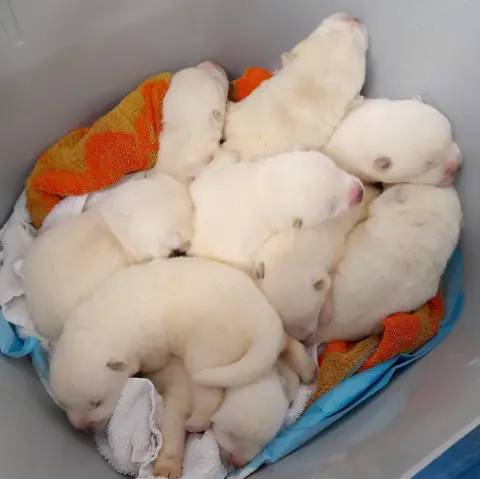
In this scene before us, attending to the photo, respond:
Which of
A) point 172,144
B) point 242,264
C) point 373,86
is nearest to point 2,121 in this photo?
point 172,144

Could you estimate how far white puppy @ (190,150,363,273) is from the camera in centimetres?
140

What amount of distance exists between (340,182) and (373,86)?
0.37 metres

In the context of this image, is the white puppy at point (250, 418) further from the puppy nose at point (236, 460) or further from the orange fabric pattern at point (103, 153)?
the orange fabric pattern at point (103, 153)

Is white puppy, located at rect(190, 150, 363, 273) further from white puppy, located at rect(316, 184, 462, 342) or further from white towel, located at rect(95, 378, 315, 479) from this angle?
white towel, located at rect(95, 378, 315, 479)

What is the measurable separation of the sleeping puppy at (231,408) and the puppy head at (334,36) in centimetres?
73

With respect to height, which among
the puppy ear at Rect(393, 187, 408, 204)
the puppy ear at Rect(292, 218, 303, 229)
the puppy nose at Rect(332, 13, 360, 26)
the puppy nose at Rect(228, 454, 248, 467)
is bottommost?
the puppy nose at Rect(228, 454, 248, 467)

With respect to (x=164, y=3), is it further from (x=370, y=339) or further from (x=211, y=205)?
(x=370, y=339)

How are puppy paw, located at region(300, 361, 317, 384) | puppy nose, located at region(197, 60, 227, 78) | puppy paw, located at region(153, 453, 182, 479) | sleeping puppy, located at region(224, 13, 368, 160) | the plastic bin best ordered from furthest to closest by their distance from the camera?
puppy nose, located at region(197, 60, 227, 78) → sleeping puppy, located at region(224, 13, 368, 160) → puppy paw, located at region(300, 361, 317, 384) → puppy paw, located at region(153, 453, 182, 479) → the plastic bin

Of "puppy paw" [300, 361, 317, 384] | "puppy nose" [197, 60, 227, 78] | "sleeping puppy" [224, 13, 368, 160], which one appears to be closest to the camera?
"puppy paw" [300, 361, 317, 384]

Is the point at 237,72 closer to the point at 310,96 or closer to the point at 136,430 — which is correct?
the point at 310,96

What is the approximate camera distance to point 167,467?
1.32 meters

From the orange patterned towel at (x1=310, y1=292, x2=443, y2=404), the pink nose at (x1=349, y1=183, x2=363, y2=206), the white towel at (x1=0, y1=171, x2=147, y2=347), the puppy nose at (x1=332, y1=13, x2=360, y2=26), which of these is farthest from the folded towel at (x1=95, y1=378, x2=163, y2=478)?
the puppy nose at (x1=332, y1=13, x2=360, y2=26)

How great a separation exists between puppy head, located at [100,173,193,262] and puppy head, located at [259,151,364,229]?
192 mm

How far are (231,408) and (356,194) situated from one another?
21.8 inches
